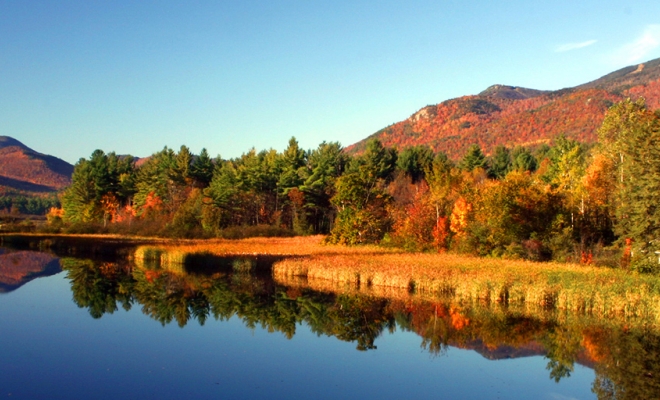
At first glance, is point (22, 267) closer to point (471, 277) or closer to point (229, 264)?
point (229, 264)

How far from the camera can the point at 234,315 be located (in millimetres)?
25266

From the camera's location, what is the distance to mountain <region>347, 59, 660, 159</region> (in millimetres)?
127750

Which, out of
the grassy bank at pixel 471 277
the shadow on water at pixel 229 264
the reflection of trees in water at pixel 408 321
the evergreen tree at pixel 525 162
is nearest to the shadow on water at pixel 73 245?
the grassy bank at pixel 471 277

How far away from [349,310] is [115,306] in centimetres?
1114

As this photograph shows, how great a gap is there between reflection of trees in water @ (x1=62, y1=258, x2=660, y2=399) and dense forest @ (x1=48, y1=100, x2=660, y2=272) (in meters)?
10.3

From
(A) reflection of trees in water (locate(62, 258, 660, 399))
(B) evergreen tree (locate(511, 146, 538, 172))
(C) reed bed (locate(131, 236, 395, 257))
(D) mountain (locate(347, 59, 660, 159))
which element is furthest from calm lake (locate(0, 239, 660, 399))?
(D) mountain (locate(347, 59, 660, 159))

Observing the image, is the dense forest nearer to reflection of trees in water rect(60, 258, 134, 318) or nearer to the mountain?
reflection of trees in water rect(60, 258, 134, 318)

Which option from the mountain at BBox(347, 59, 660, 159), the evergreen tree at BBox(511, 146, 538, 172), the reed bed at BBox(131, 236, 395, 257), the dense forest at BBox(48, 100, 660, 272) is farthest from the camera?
the mountain at BBox(347, 59, 660, 159)

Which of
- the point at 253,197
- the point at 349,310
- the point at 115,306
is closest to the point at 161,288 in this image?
the point at 115,306

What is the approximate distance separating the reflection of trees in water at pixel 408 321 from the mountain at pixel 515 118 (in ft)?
292

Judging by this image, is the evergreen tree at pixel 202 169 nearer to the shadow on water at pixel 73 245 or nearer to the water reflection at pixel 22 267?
the shadow on water at pixel 73 245

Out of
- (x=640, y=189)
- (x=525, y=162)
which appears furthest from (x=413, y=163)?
(x=640, y=189)

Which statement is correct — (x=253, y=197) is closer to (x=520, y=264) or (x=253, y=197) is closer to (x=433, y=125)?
(x=520, y=264)

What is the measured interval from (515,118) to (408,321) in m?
138
